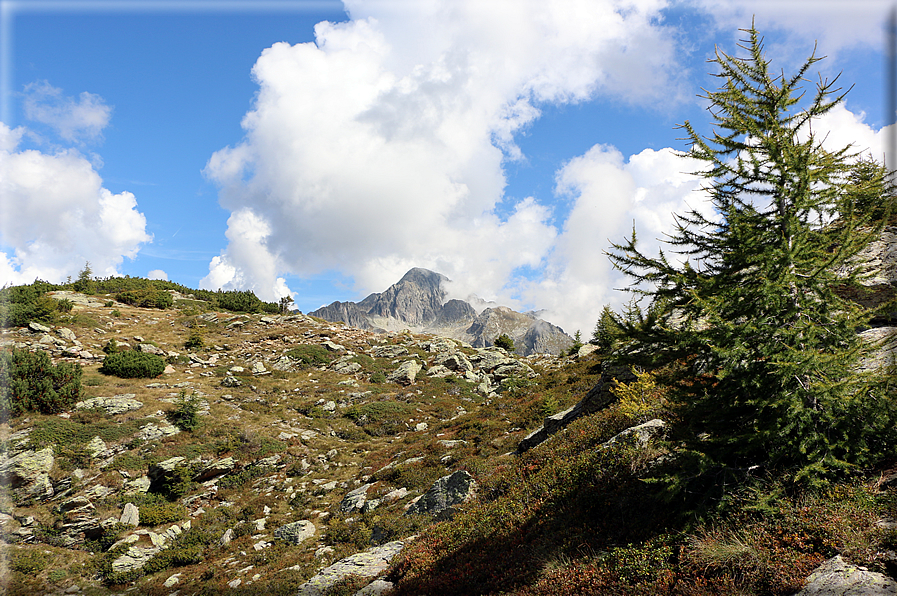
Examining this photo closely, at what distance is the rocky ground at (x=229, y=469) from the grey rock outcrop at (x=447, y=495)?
0.05 meters

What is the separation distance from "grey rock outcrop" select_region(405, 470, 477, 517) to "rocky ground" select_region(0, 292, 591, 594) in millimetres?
48

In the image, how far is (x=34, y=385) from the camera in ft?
56.4

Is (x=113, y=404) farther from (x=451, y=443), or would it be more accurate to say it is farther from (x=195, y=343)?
(x=451, y=443)

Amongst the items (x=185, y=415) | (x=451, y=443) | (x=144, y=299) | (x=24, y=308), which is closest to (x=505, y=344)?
(x=451, y=443)

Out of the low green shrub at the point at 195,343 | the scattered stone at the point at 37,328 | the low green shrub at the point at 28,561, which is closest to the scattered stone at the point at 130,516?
the low green shrub at the point at 28,561

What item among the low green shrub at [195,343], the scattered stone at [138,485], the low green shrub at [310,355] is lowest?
the scattered stone at [138,485]

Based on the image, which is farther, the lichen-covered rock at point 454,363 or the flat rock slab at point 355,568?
the lichen-covered rock at point 454,363

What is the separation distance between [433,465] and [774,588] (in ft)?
41.7

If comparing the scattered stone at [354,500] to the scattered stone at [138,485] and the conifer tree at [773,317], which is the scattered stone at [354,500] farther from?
the conifer tree at [773,317]

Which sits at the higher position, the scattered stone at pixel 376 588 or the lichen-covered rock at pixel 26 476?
the lichen-covered rock at pixel 26 476

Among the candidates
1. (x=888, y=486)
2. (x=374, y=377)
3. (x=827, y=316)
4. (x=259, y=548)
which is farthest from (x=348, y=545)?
(x=374, y=377)

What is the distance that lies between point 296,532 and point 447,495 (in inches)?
215

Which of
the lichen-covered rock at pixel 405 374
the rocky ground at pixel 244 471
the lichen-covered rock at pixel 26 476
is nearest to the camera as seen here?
the rocky ground at pixel 244 471

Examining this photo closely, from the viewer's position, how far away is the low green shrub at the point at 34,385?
1642 cm
